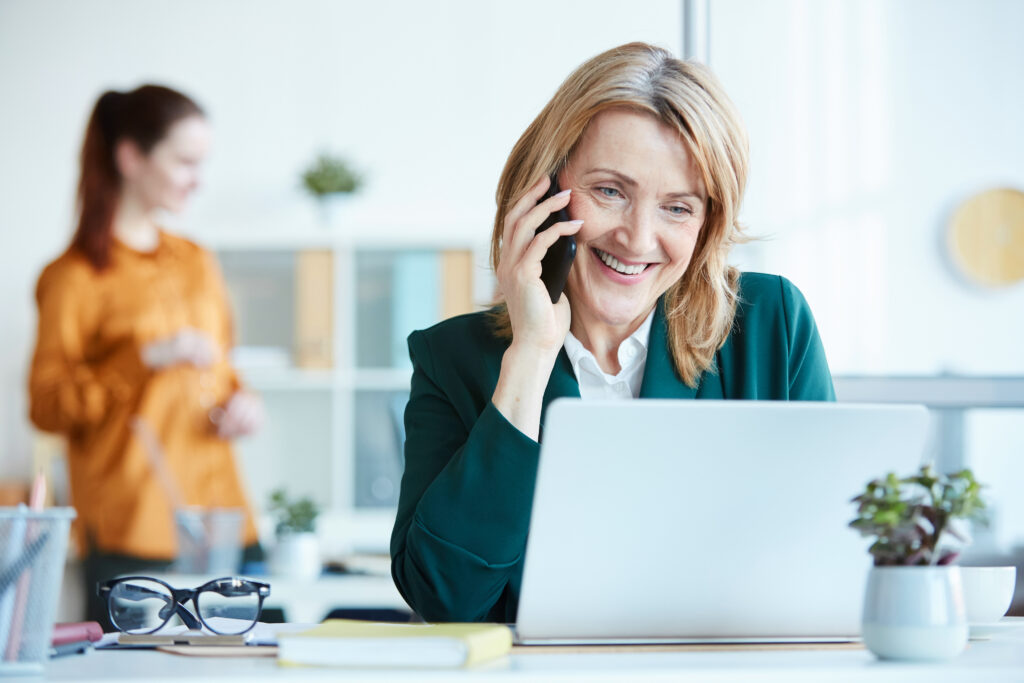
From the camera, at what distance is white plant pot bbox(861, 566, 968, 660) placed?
31.0 inches

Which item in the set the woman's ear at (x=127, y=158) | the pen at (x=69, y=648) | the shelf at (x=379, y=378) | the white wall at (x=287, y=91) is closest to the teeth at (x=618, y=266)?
the pen at (x=69, y=648)

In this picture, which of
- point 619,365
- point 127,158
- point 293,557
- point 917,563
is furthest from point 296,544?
point 917,563

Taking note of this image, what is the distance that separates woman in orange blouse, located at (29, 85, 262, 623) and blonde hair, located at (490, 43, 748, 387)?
9.19ft

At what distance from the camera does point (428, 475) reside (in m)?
1.33

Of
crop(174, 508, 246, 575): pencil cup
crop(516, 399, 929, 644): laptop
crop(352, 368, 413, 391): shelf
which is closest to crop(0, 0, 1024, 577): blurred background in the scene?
crop(352, 368, 413, 391): shelf

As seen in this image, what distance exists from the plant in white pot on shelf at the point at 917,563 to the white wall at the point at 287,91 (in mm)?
3892

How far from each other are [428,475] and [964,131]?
4.67ft

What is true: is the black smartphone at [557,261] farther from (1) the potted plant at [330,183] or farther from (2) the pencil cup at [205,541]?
(1) the potted plant at [330,183]

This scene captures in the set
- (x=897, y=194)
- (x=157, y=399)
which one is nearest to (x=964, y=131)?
(x=897, y=194)

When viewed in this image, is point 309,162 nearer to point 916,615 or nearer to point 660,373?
point 660,373

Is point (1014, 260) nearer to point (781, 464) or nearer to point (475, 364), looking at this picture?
point (475, 364)

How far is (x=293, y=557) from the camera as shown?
3166mm

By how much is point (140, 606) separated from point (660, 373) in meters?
0.68

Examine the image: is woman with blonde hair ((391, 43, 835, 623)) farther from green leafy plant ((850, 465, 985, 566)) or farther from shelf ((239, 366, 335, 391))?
shelf ((239, 366, 335, 391))
